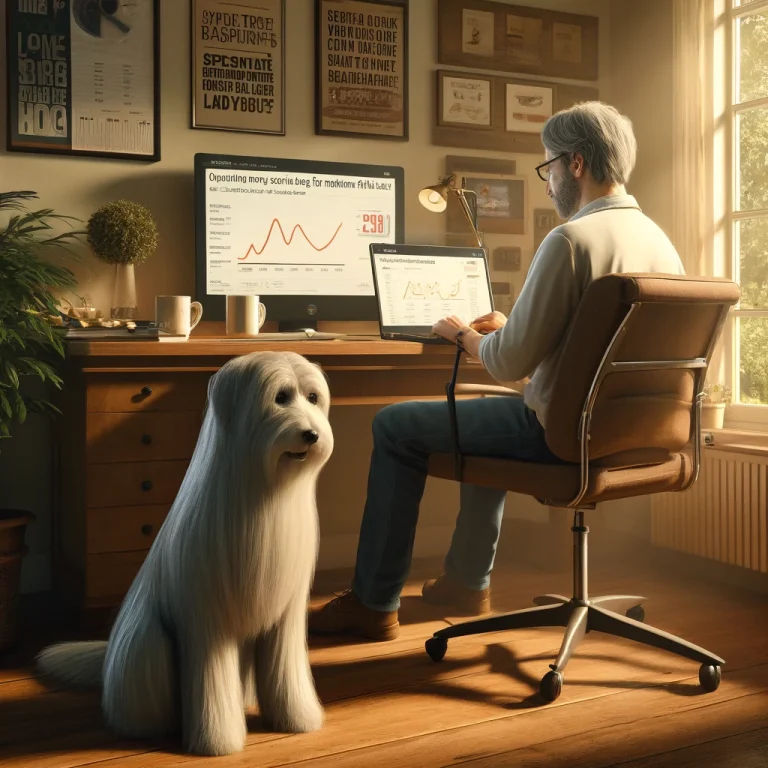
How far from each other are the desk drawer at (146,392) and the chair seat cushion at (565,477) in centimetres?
67

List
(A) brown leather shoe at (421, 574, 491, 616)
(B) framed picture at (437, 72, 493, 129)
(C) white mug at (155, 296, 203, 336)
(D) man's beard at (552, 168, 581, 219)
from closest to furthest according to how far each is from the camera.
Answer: (D) man's beard at (552, 168, 581, 219) < (C) white mug at (155, 296, 203, 336) < (A) brown leather shoe at (421, 574, 491, 616) < (B) framed picture at (437, 72, 493, 129)

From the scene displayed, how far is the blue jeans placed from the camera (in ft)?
7.44

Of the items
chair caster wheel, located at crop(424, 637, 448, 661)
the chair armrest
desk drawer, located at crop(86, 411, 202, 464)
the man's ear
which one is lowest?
chair caster wheel, located at crop(424, 637, 448, 661)

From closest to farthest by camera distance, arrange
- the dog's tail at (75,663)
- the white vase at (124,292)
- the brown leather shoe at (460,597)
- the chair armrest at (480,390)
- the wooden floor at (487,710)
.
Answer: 1. the wooden floor at (487,710)
2. the dog's tail at (75,663)
3. the chair armrest at (480,390)
4. the brown leather shoe at (460,597)
5. the white vase at (124,292)

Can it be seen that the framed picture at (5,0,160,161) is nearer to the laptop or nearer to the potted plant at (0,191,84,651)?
the potted plant at (0,191,84,651)

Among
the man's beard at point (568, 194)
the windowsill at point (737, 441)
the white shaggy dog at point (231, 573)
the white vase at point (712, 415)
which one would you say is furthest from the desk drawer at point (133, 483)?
the white vase at point (712, 415)

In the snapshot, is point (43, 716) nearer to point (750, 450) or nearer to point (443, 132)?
point (750, 450)

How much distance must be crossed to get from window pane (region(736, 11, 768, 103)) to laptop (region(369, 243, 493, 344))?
3.54ft

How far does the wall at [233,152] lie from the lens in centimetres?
295

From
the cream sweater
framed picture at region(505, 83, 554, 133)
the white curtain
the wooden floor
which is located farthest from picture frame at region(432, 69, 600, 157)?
the wooden floor

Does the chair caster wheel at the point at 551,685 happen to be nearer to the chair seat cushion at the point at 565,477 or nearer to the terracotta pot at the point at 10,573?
the chair seat cushion at the point at 565,477

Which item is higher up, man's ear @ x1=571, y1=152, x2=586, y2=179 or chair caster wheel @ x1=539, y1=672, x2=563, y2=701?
man's ear @ x1=571, y1=152, x2=586, y2=179

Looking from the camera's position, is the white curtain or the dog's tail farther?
the white curtain

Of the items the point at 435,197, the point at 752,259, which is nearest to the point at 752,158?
the point at 752,259
